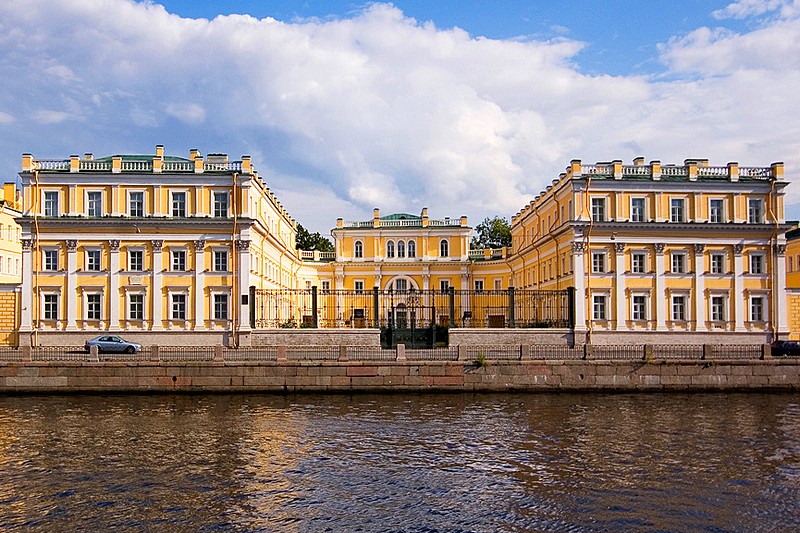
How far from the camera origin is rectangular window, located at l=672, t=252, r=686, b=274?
147 ft

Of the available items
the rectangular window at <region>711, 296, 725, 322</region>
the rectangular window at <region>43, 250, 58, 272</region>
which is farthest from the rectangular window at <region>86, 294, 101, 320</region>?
the rectangular window at <region>711, 296, 725, 322</region>

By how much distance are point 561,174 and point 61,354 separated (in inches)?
1264

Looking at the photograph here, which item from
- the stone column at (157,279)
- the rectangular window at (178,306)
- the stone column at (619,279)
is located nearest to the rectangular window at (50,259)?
the stone column at (157,279)

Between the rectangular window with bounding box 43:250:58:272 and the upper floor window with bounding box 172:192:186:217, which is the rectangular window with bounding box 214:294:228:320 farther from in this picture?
the rectangular window with bounding box 43:250:58:272

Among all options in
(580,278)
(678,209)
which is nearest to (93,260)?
(580,278)

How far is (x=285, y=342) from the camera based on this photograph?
130 ft

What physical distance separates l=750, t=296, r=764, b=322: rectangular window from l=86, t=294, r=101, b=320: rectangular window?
3758 centimetres

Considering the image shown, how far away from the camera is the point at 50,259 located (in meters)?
42.8

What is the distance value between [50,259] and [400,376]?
953 inches

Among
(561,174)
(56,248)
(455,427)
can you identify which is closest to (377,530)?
(455,427)

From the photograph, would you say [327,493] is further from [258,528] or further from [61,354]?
[61,354]

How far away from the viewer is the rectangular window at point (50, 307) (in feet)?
139

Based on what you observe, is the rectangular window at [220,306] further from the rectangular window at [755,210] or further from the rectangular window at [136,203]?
the rectangular window at [755,210]

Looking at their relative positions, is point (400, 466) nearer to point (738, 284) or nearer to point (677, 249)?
point (677, 249)
